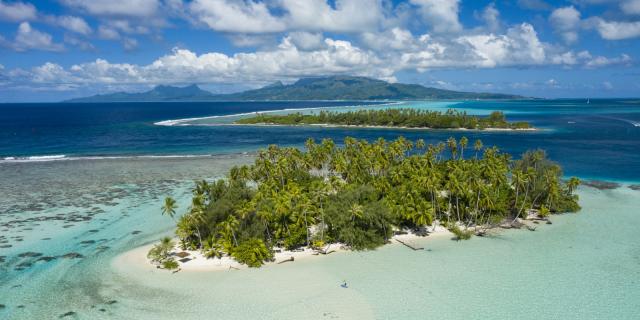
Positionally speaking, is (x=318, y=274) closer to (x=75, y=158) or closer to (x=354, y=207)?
(x=354, y=207)

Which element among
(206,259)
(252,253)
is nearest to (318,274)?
(252,253)

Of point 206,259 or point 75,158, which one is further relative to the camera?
point 75,158

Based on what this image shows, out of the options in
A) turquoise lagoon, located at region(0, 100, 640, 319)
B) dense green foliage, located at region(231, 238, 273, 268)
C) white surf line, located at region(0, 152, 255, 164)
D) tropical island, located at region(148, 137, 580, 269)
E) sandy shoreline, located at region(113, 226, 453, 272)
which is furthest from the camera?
white surf line, located at region(0, 152, 255, 164)

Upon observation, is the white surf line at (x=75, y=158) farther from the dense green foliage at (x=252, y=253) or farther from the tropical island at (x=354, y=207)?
the dense green foliage at (x=252, y=253)

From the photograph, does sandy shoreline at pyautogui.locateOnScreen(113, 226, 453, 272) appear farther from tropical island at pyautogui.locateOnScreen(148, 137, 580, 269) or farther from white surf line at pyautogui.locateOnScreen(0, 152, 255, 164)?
white surf line at pyautogui.locateOnScreen(0, 152, 255, 164)

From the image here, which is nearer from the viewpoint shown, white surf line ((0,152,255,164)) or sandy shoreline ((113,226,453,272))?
sandy shoreline ((113,226,453,272))

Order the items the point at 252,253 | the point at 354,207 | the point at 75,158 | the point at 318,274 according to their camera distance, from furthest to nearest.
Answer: the point at 75,158 → the point at 354,207 → the point at 252,253 → the point at 318,274

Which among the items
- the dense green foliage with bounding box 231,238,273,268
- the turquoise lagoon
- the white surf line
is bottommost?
the turquoise lagoon

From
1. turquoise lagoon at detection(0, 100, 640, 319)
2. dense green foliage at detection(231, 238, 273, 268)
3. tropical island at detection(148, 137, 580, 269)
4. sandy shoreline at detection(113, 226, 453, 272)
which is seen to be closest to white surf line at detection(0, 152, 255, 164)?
turquoise lagoon at detection(0, 100, 640, 319)

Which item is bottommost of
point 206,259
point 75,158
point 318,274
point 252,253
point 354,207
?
point 318,274
